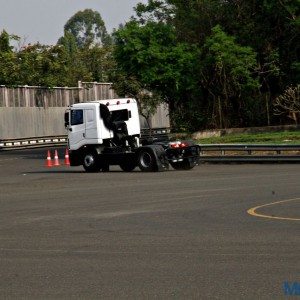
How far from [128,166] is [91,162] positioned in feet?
4.93

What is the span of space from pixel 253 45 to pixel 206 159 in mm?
19956

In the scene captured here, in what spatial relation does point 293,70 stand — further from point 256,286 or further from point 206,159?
point 256,286

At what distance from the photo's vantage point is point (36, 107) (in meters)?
83.8

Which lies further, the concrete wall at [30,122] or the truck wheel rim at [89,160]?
the concrete wall at [30,122]

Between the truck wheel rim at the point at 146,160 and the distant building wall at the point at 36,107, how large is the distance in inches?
1675

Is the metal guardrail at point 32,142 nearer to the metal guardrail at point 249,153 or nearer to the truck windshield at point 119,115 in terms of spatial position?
the metal guardrail at point 249,153

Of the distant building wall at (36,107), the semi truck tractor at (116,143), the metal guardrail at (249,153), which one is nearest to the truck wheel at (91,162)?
the semi truck tractor at (116,143)

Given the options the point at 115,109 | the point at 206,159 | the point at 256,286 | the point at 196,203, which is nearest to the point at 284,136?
the point at 206,159

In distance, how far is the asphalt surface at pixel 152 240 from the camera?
32.9 feet

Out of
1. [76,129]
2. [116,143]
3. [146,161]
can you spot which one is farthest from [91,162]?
[146,161]

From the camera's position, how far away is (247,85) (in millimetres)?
53625

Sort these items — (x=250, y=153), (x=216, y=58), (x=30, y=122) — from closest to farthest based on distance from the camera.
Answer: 1. (x=250, y=153)
2. (x=216, y=58)
3. (x=30, y=122)

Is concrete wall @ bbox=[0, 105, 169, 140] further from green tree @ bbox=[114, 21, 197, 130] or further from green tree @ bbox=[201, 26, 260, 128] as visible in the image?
green tree @ bbox=[114, 21, 197, 130]

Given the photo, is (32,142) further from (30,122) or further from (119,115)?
(119,115)
